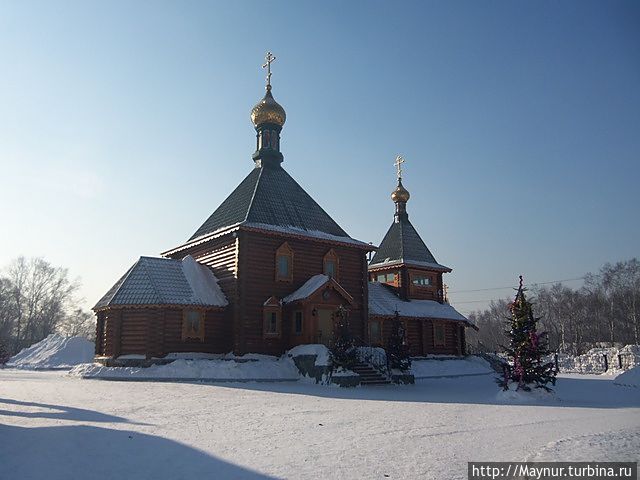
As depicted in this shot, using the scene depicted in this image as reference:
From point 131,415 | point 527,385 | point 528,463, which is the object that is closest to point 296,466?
point 528,463

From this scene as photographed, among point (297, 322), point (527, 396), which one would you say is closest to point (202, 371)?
point (297, 322)

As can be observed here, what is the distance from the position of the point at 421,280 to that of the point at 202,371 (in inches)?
698

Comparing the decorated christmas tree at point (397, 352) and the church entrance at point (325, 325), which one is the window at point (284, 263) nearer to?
the church entrance at point (325, 325)

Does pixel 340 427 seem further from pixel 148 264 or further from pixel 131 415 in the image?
pixel 148 264

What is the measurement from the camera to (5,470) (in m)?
6.21

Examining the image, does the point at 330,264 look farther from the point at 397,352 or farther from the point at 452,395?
the point at 452,395

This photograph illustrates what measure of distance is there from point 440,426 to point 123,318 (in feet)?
50.6

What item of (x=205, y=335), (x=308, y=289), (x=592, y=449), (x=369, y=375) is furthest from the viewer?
(x=308, y=289)

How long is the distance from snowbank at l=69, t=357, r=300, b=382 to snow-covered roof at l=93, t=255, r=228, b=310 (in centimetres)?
251

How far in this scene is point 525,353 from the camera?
15.5 meters

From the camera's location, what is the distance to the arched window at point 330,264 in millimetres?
24516

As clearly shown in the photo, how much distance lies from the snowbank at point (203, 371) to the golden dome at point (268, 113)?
1321 centimetres

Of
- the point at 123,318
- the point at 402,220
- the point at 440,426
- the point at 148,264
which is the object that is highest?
the point at 402,220

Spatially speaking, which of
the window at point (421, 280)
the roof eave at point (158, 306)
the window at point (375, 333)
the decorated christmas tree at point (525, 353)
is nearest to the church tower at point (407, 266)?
the window at point (421, 280)
